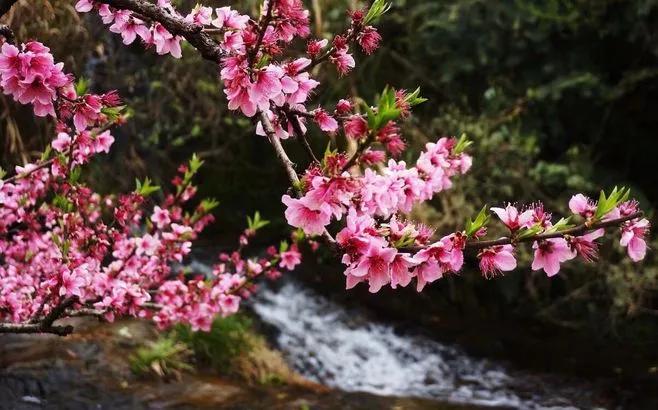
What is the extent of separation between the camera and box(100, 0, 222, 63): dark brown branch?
1.72m

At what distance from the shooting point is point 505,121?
613 cm

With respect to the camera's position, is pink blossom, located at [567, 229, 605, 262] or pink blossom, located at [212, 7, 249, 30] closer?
pink blossom, located at [567, 229, 605, 262]

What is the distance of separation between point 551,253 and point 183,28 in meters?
1.11

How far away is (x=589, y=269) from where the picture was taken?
559cm

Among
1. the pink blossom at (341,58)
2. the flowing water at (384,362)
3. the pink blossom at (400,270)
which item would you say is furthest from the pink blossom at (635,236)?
the flowing water at (384,362)

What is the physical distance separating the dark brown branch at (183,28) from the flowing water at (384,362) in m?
3.65

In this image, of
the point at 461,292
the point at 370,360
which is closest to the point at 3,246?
the point at 370,360

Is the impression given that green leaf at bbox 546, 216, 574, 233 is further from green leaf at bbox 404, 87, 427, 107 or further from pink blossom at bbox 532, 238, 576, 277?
green leaf at bbox 404, 87, 427, 107

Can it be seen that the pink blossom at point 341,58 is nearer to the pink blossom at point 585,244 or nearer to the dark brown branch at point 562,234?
the dark brown branch at point 562,234

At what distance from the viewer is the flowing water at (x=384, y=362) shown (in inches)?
191

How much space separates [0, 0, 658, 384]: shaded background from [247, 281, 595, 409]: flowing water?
1.19 ft

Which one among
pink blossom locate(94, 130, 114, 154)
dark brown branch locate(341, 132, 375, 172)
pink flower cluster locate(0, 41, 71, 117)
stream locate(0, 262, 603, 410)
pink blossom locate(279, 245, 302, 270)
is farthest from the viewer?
stream locate(0, 262, 603, 410)

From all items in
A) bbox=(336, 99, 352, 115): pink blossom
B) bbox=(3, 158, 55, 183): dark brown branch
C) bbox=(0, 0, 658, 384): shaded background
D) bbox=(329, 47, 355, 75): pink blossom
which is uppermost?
bbox=(0, 0, 658, 384): shaded background

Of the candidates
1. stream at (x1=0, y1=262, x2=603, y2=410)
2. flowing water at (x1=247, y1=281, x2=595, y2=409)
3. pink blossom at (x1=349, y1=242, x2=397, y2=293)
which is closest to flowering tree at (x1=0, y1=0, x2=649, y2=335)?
pink blossom at (x1=349, y1=242, x2=397, y2=293)
